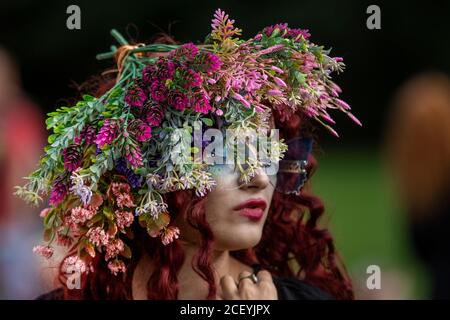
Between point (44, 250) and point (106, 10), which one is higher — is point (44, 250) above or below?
below

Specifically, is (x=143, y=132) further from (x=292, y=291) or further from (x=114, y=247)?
(x=292, y=291)

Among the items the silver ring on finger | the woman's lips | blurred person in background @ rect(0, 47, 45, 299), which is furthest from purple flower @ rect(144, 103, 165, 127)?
blurred person in background @ rect(0, 47, 45, 299)

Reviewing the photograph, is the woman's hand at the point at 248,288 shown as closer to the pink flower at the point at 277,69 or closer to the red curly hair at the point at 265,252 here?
the red curly hair at the point at 265,252

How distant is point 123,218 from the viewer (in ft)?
8.03

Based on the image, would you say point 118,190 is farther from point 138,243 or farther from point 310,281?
point 310,281

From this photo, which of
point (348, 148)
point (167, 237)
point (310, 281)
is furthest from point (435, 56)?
point (167, 237)

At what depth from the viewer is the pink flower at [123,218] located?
244 cm

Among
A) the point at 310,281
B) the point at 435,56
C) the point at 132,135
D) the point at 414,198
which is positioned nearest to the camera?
the point at 132,135

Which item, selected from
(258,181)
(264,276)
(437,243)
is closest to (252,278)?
(264,276)

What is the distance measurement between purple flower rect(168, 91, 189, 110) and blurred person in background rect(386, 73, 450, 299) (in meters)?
2.19

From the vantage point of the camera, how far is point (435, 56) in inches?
446

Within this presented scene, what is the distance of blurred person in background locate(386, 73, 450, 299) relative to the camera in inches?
168

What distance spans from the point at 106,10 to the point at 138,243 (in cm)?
738

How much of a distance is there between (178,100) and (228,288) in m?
0.60
